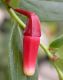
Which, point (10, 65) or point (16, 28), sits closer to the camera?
point (10, 65)

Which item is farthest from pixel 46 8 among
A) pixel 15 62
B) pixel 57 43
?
pixel 15 62

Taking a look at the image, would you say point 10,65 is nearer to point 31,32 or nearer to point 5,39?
point 31,32

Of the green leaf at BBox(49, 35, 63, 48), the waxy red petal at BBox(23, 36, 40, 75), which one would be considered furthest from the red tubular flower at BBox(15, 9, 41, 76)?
the green leaf at BBox(49, 35, 63, 48)

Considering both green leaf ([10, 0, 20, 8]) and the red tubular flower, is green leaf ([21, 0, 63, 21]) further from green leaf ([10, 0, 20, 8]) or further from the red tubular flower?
the red tubular flower

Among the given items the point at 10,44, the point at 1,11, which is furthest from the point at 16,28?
the point at 1,11

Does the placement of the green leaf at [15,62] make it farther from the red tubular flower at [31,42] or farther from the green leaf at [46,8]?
the green leaf at [46,8]

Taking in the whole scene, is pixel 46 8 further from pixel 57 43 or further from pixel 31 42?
pixel 31 42
